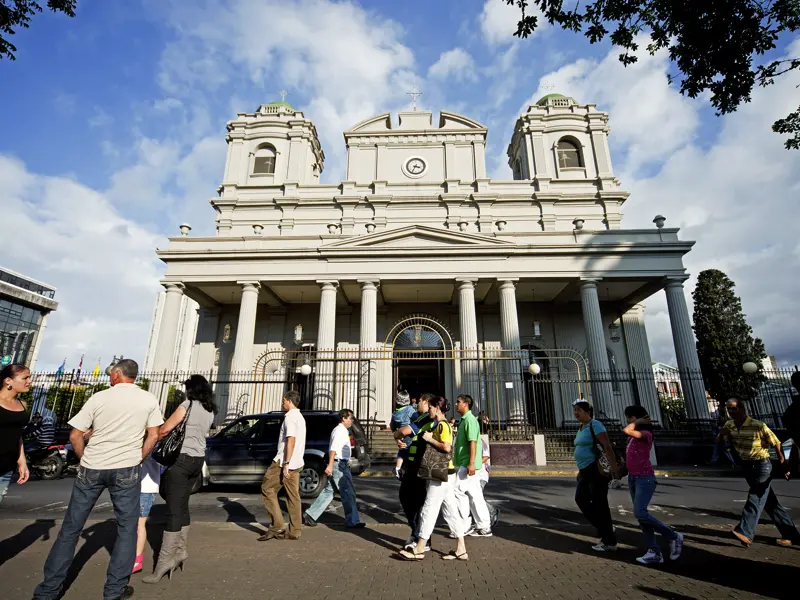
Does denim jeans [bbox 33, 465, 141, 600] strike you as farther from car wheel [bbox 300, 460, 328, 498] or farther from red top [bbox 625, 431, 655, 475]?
red top [bbox 625, 431, 655, 475]

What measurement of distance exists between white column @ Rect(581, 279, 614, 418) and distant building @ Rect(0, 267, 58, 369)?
4917 centimetres

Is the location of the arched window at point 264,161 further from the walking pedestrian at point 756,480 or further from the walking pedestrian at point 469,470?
the walking pedestrian at point 756,480

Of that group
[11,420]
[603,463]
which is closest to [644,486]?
[603,463]

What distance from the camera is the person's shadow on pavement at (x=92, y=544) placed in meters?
4.21

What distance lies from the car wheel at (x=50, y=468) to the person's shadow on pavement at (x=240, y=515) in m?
6.57

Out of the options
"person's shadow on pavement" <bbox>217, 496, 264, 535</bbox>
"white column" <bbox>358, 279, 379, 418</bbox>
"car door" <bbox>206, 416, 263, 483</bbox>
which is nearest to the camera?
"person's shadow on pavement" <bbox>217, 496, 264, 535</bbox>

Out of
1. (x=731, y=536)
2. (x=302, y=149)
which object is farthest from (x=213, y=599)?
(x=302, y=149)

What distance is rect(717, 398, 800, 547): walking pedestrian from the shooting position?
5074 mm

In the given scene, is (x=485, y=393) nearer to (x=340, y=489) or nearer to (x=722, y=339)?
(x=340, y=489)

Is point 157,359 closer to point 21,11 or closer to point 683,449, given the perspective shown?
point 21,11

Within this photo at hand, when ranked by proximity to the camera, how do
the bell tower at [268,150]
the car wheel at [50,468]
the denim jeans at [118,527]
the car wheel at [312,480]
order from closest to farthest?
the denim jeans at [118,527] → the car wheel at [312,480] → the car wheel at [50,468] → the bell tower at [268,150]

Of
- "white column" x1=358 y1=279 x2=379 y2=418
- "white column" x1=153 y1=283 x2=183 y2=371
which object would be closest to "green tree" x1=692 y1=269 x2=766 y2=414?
"white column" x1=358 y1=279 x2=379 y2=418

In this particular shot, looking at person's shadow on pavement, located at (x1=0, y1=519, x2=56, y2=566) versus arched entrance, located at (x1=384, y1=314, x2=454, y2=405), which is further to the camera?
arched entrance, located at (x1=384, y1=314, x2=454, y2=405)

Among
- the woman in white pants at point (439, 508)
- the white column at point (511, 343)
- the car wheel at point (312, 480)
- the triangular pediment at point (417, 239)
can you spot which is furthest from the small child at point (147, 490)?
the triangular pediment at point (417, 239)
